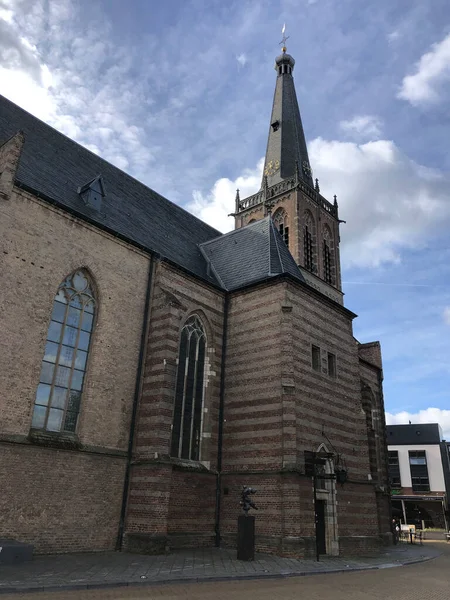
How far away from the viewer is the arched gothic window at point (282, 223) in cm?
3525

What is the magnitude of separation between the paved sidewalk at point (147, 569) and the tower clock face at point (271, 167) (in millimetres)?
30142

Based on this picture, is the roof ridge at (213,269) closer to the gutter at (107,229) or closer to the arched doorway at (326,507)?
the gutter at (107,229)

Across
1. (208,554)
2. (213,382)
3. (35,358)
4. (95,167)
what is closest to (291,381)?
(213,382)

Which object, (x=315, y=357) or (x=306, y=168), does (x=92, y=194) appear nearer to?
(x=315, y=357)

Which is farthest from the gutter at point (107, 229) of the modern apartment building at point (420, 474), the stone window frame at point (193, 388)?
the modern apartment building at point (420, 474)

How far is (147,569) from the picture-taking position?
11047 mm

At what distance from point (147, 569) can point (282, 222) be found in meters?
28.6

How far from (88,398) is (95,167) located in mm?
11277

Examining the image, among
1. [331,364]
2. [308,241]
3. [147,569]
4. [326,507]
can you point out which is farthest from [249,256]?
[308,241]

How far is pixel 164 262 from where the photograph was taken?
1836cm

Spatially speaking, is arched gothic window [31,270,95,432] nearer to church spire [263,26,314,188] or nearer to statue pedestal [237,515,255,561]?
statue pedestal [237,515,255,561]

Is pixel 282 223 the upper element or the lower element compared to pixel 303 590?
upper

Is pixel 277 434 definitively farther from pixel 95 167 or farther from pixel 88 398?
pixel 95 167

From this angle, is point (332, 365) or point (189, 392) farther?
point (332, 365)
